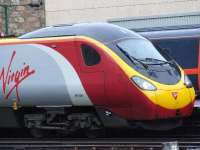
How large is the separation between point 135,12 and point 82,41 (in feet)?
95.2

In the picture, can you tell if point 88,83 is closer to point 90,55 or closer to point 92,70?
point 92,70

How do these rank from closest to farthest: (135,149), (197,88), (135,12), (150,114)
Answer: (135,149) → (150,114) → (197,88) → (135,12)

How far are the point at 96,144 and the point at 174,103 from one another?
1704mm

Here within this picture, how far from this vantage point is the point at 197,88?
1599 cm

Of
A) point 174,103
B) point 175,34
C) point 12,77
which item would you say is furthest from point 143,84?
point 175,34

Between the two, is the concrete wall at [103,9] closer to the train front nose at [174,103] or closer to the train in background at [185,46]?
the train in background at [185,46]

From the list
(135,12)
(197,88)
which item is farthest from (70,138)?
(135,12)

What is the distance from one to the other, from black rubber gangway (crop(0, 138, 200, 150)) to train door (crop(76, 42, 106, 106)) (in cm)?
88

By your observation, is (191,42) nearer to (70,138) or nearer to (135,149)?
(70,138)

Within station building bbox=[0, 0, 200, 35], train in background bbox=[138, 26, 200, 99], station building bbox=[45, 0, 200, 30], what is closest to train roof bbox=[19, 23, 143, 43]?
train in background bbox=[138, 26, 200, 99]

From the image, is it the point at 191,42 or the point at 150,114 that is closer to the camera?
the point at 150,114

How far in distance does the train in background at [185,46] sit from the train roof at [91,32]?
6.33 ft

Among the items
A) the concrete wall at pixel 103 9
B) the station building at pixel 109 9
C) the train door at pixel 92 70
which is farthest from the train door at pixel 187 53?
the concrete wall at pixel 103 9

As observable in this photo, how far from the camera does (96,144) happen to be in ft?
43.7
